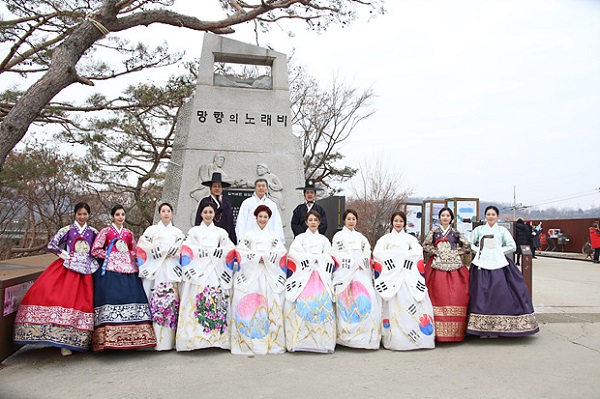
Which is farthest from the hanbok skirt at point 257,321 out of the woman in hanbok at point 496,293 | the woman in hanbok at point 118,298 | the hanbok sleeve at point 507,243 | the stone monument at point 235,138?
the hanbok sleeve at point 507,243

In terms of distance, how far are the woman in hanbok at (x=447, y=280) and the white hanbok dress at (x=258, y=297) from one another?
5.16ft

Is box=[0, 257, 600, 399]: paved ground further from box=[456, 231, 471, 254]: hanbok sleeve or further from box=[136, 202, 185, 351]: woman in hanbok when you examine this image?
box=[456, 231, 471, 254]: hanbok sleeve

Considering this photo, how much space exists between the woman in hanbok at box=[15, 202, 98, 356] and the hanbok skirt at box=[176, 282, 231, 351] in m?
0.80

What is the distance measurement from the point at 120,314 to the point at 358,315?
216 cm

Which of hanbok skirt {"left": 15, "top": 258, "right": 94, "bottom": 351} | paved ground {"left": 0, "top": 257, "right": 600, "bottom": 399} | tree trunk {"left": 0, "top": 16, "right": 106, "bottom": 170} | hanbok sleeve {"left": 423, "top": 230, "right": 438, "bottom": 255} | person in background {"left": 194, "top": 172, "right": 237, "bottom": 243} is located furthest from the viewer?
tree trunk {"left": 0, "top": 16, "right": 106, "bottom": 170}

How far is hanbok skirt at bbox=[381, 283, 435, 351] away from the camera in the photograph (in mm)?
4484

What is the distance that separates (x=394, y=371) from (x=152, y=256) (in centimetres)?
240

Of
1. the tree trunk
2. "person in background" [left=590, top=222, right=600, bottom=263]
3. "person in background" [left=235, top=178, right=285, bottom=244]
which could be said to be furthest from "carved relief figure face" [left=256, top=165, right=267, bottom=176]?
"person in background" [left=590, top=222, right=600, bottom=263]

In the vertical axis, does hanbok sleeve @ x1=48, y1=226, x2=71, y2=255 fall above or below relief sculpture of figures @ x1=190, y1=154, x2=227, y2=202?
below

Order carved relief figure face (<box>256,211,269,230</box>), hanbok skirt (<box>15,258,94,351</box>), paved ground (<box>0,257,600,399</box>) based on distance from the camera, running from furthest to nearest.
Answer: carved relief figure face (<box>256,211,269,230</box>) → hanbok skirt (<box>15,258,94,351</box>) → paved ground (<box>0,257,600,399</box>)

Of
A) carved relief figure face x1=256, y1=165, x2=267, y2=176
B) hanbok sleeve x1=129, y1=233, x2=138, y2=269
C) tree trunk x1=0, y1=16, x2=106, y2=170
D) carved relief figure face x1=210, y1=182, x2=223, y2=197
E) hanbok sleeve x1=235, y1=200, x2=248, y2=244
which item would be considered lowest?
hanbok sleeve x1=129, y1=233, x2=138, y2=269

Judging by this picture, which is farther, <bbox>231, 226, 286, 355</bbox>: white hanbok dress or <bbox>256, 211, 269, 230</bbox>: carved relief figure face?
<bbox>256, 211, 269, 230</bbox>: carved relief figure face

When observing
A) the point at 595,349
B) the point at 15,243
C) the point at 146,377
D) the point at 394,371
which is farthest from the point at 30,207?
the point at 595,349

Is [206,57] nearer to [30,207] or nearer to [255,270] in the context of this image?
[255,270]
